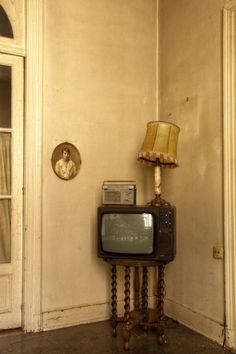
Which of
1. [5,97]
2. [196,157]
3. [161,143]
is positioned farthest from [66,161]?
[196,157]

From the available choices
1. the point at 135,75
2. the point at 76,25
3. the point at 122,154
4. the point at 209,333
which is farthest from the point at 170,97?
the point at 209,333

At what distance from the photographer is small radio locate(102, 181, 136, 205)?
235cm

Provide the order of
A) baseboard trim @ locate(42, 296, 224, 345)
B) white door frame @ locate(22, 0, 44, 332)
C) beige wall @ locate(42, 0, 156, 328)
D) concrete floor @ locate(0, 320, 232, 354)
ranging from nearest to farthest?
concrete floor @ locate(0, 320, 232, 354) < baseboard trim @ locate(42, 296, 224, 345) < white door frame @ locate(22, 0, 44, 332) < beige wall @ locate(42, 0, 156, 328)

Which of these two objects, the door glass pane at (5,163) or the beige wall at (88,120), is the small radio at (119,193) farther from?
the door glass pane at (5,163)

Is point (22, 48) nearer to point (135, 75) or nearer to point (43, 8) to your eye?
point (43, 8)

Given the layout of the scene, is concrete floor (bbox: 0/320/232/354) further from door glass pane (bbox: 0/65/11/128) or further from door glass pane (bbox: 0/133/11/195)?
door glass pane (bbox: 0/65/11/128)

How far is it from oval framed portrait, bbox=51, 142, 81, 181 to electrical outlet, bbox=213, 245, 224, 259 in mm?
1142

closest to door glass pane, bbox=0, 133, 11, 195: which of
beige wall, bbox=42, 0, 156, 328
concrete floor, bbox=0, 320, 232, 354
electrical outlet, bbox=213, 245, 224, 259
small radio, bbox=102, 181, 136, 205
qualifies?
beige wall, bbox=42, 0, 156, 328

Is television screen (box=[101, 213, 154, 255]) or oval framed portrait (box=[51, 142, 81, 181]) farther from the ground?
oval framed portrait (box=[51, 142, 81, 181])

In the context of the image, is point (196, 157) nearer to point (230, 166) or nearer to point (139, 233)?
point (230, 166)

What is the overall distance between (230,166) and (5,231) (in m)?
1.61

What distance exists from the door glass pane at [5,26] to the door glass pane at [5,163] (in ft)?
2.37

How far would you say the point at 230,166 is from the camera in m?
2.25

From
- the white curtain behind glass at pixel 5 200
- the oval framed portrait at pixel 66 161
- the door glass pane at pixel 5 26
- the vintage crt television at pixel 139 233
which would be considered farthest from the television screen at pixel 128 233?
the door glass pane at pixel 5 26
